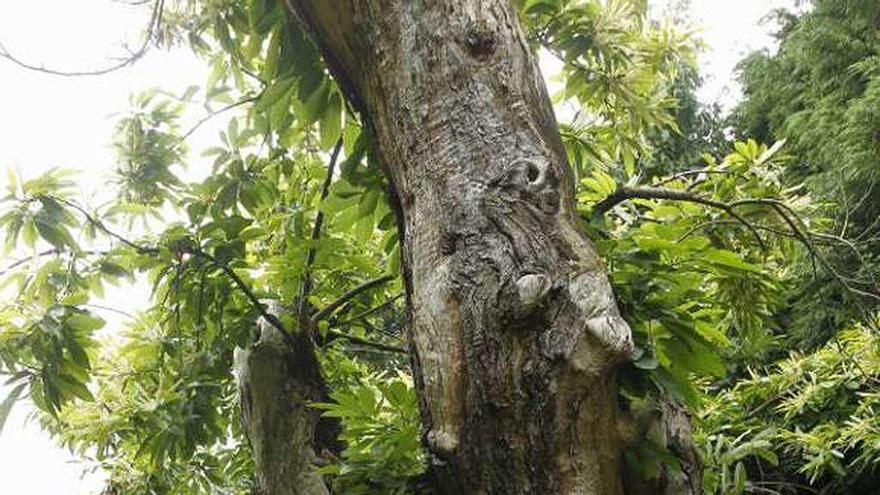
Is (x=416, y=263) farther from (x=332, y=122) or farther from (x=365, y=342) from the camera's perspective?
(x=365, y=342)

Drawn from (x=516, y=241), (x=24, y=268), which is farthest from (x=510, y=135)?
(x=24, y=268)

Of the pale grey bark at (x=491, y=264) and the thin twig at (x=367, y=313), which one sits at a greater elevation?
the thin twig at (x=367, y=313)

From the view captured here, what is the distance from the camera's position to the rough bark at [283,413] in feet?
5.58

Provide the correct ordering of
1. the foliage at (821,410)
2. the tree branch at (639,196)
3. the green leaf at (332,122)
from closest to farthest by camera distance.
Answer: the tree branch at (639,196) < the green leaf at (332,122) < the foliage at (821,410)

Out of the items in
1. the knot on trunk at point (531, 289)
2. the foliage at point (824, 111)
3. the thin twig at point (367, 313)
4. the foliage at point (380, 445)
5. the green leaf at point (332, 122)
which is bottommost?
→ the foliage at point (380, 445)

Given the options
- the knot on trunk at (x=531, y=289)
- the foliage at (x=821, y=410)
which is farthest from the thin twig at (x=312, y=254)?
the foliage at (x=821, y=410)

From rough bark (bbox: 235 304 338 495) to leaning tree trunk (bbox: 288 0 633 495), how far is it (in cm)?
71

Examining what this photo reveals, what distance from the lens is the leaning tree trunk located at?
0.92 meters

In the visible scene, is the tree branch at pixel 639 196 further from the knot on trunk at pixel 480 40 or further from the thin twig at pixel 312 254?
the thin twig at pixel 312 254

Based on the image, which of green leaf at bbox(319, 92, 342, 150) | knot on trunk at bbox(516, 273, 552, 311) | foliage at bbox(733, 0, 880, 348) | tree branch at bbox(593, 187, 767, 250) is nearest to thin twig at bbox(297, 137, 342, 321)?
green leaf at bbox(319, 92, 342, 150)

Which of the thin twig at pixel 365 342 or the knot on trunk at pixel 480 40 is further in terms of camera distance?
the thin twig at pixel 365 342

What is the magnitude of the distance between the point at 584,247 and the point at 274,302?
1065 mm

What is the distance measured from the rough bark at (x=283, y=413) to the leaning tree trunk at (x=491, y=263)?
2.34 ft

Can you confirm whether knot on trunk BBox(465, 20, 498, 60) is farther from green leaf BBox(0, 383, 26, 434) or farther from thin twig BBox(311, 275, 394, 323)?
green leaf BBox(0, 383, 26, 434)
